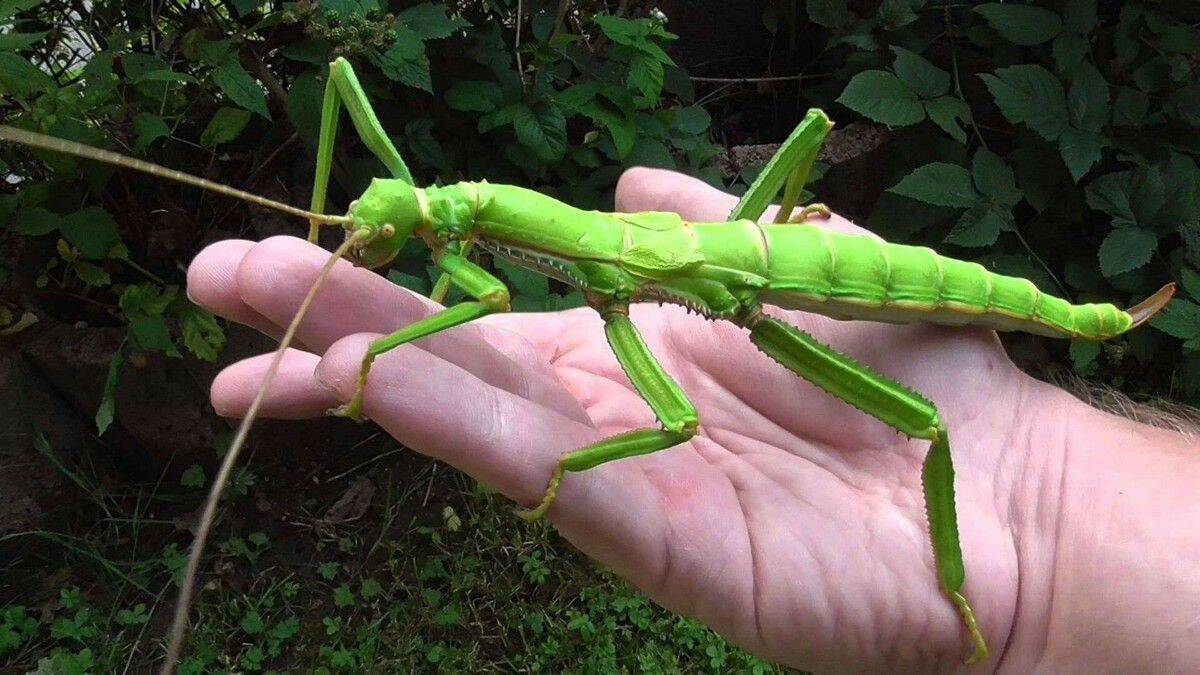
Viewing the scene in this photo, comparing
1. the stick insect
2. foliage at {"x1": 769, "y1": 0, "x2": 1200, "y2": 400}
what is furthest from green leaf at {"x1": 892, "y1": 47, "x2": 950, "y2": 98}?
the stick insect

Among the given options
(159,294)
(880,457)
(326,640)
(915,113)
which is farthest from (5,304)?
(915,113)

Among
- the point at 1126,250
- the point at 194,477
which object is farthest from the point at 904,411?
the point at 194,477

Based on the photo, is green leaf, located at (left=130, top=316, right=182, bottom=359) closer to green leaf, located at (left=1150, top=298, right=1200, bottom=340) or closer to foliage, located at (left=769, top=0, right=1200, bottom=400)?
foliage, located at (left=769, top=0, right=1200, bottom=400)

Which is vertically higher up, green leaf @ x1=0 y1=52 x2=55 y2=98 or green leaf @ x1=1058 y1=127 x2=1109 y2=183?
green leaf @ x1=0 y1=52 x2=55 y2=98

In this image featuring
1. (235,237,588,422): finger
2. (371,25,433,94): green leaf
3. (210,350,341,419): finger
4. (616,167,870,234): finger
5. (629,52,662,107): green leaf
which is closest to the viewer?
(235,237,588,422): finger

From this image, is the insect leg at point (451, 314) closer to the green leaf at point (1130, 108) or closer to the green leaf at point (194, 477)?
the green leaf at point (194, 477)

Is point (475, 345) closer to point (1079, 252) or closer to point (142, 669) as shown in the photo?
point (142, 669)

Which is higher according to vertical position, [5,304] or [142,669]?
[5,304]
